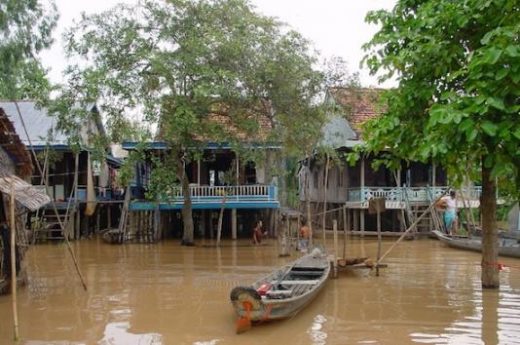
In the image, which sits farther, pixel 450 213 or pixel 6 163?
pixel 450 213

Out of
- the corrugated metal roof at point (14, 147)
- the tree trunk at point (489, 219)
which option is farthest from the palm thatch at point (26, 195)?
the tree trunk at point (489, 219)

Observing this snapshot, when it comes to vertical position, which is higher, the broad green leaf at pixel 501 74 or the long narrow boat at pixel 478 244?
the broad green leaf at pixel 501 74

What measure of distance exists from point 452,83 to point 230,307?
15.8 feet

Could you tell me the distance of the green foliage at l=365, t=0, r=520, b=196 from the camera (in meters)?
6.03

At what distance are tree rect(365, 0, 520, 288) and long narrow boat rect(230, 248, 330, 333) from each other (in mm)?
2468

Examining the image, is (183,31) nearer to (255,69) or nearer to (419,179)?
(255,69)

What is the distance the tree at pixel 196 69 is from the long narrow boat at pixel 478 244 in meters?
6.30

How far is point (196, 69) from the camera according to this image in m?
16.2

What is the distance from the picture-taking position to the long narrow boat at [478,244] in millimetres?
15392

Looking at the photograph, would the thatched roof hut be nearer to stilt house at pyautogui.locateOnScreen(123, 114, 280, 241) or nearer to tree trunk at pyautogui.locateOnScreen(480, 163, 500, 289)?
stilt house at pyautogui.locateOnScreen(123, 114, 280, 241)

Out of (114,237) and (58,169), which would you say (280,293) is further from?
(58,169)

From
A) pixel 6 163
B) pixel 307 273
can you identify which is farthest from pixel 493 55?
pixel 6 163

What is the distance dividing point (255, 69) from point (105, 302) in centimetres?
886

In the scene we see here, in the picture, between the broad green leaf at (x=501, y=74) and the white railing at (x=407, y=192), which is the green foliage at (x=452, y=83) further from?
the white railing at (x=407, y=192)
